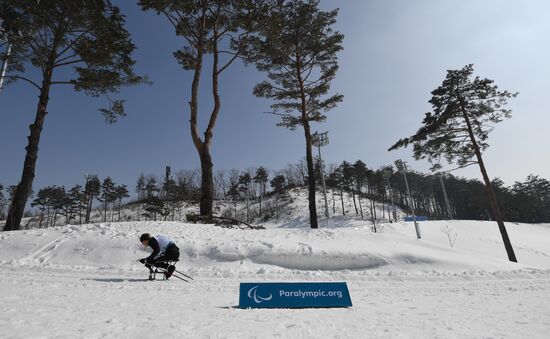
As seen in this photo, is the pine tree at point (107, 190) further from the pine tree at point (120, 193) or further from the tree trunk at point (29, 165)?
the tree trunk at point (29, 165)

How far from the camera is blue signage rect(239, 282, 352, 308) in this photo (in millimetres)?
4781

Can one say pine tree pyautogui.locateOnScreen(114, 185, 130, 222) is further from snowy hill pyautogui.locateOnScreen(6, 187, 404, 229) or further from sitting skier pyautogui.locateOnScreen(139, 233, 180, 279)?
sitting skier pyautogui.locateOnScreen(139, 233, 180, 279)

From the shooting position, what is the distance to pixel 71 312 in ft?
12.7

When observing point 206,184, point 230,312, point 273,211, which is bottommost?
point 230,312

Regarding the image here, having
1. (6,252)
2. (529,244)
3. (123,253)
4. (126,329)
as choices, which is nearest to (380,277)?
(126,329)

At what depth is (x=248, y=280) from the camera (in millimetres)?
7445

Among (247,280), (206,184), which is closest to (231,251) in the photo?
(247,280)

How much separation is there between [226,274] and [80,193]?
62885 mm

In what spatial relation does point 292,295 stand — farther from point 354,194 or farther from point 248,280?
point 354,194

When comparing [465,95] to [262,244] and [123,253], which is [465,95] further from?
[123,253]

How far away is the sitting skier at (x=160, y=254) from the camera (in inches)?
282

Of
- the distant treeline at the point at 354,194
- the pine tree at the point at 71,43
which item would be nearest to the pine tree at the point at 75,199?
the distant treeline at the point at 354,194

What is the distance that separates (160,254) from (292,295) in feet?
13.7

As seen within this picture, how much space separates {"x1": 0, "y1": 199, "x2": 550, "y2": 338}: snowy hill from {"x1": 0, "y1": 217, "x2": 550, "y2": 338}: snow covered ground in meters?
0.02
